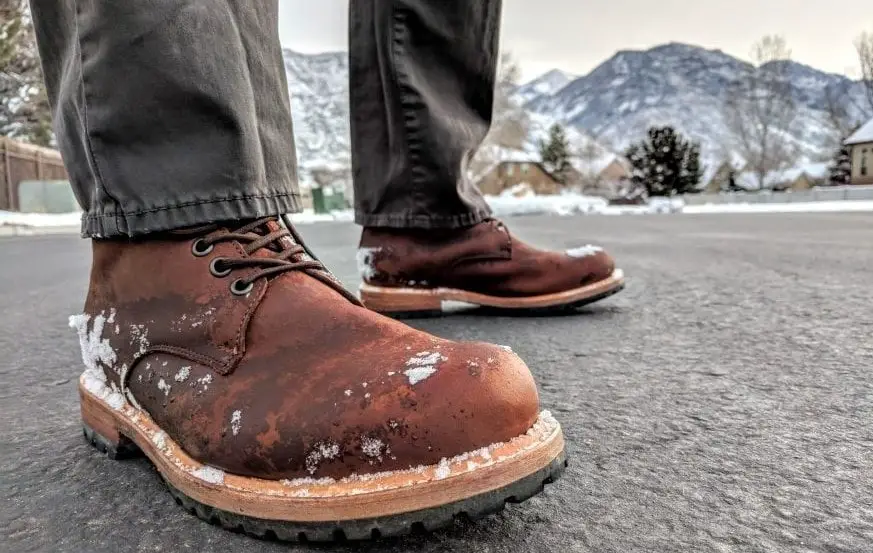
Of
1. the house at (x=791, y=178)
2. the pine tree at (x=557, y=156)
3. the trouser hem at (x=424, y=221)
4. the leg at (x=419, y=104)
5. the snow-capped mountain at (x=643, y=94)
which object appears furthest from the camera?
the snow-capped mountain at (x=643, y=94)

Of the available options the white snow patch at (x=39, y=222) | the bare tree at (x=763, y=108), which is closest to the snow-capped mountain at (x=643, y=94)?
the bare tree at (x=763, y=108)

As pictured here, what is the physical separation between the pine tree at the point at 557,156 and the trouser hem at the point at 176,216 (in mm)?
53535

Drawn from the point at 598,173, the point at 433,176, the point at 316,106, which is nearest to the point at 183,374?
the point at 433,176

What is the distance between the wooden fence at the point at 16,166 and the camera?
13469 mm

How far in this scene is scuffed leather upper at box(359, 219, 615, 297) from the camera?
1544 millimetres

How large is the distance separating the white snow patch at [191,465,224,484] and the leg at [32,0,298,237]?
257 mm

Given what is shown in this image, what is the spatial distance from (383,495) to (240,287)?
0.28 m

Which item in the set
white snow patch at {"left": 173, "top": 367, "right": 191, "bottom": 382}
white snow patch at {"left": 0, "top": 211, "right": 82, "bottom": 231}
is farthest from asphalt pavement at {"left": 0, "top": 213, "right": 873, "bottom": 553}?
white snow patch at {"left": 0, "top": 211, "right": 82, "bottom": 231}

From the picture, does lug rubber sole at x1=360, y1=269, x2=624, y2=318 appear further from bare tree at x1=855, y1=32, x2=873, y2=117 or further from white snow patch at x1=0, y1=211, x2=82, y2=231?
bare tree at x1=855, y1=32, x2=873, y2=117

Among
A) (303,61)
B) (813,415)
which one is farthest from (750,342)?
(303,61)

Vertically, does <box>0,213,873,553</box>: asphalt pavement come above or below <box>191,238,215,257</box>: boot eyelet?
below

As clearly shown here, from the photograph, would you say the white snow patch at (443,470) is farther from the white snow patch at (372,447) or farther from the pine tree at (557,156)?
the pine tree at (557,156)

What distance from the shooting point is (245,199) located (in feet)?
2.44

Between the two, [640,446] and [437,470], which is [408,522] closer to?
[437,470]
